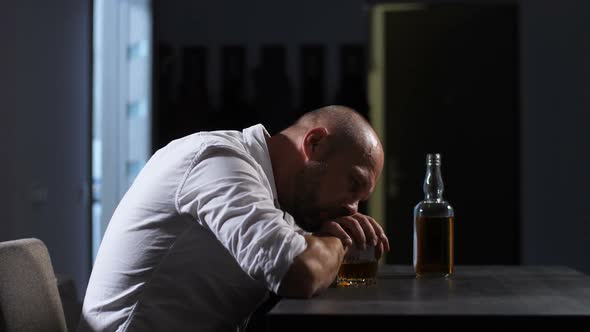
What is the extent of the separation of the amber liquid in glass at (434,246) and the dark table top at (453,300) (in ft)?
0.10

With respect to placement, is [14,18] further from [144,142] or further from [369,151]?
[369,151]

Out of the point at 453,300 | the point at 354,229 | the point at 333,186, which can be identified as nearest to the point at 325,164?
the point at 333,186

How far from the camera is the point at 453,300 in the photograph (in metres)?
1.16

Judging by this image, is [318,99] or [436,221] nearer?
[436,221]

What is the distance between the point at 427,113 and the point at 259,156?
3058mm

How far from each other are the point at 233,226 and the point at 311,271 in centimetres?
14

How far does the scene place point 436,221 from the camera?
1.47 metres

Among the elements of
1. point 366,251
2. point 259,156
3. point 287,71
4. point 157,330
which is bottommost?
point 157,330

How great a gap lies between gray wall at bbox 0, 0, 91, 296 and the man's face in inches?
63.3

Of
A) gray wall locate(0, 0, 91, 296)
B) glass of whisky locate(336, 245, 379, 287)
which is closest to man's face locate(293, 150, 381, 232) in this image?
glass of whisky locate(336, 245, 379, 287)

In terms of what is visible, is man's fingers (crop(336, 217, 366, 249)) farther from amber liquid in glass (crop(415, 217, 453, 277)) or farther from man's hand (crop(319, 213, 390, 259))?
amber liquid in glass (crop(415, 217, 453, 277))

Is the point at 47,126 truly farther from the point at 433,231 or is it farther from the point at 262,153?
the point at 433,231

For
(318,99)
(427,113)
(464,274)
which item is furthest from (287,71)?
(464,274)

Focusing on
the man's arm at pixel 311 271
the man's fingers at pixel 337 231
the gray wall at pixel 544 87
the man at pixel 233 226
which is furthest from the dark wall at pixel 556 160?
the man's arm at pixel 311 271
